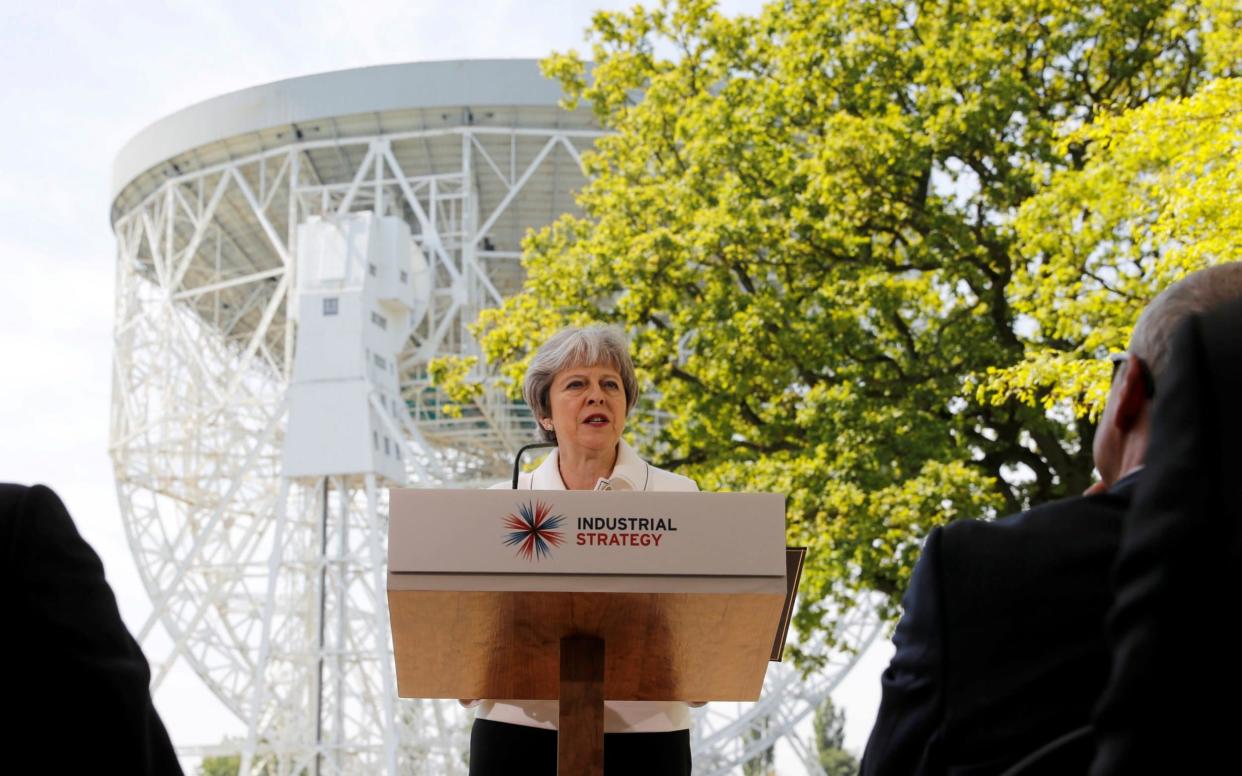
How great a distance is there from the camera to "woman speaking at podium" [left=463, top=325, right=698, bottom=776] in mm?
4258

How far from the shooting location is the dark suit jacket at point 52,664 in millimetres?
1880

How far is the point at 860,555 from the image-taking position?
44.9 feet

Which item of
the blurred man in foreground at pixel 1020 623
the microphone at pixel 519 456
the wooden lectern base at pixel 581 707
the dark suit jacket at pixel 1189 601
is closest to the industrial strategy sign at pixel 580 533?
the wooden lectern base at pixel 581 707

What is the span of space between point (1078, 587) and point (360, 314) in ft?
66.1

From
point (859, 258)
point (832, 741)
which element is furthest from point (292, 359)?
point (832, 741)

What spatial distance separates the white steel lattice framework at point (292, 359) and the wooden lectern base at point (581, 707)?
18293mm

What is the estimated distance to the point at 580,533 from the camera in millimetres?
3002

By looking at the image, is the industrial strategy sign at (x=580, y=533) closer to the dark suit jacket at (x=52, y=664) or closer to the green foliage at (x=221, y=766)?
the dark suit jacket at (x=52, y=664)

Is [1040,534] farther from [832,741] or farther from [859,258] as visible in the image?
[832,741]

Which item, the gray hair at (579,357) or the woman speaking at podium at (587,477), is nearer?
the woman speaking at podium at (587,477)

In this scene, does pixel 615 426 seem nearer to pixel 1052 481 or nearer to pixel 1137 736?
pixel 1137 736

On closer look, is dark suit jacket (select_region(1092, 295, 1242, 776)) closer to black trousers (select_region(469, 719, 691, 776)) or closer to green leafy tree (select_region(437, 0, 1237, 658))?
black trousers (select_region(469, 719, 691, 776))

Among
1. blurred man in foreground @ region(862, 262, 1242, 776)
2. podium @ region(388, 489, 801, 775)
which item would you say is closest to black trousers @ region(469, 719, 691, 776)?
podium @ region(388, 489, 801, 775)

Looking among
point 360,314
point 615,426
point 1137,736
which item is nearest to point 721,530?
point 1137,736
